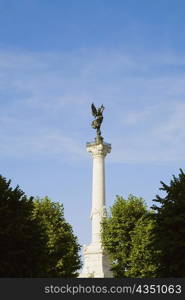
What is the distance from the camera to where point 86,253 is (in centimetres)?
8925

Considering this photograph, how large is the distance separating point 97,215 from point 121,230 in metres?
17.5

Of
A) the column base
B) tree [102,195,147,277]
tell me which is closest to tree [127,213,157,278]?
tree [102,195,147,277]

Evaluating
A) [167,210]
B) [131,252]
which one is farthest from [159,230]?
[131,252]

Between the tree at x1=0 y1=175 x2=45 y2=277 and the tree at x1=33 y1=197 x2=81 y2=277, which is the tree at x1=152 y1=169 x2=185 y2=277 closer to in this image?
the tree at x1=0 y1=175 x2=45 y2=277

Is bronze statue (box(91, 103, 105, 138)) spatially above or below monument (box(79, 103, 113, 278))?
above

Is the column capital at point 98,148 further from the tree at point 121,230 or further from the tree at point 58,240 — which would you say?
the tree at point 58,240

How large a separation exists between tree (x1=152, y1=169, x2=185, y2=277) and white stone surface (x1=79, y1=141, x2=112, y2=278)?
37.8 metres

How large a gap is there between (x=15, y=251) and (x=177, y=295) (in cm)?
2601

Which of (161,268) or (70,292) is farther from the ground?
(161,268)

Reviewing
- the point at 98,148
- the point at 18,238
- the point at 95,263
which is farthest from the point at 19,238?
the point at 98,148

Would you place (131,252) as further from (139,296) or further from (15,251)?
(139,296)

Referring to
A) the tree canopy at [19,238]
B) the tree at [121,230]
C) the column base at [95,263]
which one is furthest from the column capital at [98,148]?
the tree canopy at [19,238]

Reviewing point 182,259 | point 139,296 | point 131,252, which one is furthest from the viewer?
point 131,252

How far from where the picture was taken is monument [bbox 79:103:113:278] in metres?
87.6
